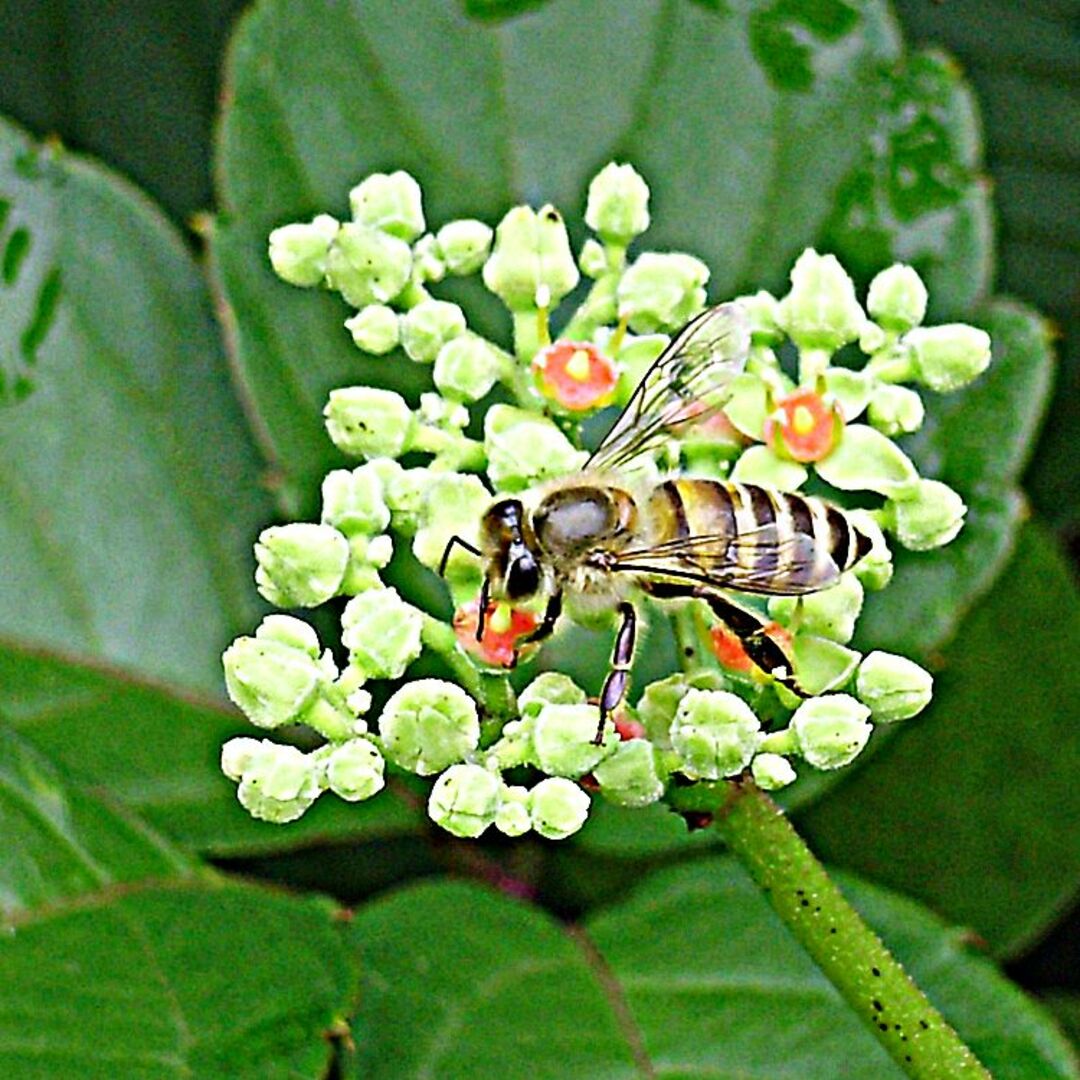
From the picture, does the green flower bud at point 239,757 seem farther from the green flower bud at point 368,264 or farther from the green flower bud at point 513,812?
the green flower bud at point 368,264

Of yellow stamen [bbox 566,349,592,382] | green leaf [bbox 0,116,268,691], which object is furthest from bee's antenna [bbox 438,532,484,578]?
green leaf [bbox 0,116,268,691]

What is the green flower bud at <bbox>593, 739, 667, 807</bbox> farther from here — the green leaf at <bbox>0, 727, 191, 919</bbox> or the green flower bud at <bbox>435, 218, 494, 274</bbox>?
the green leaf at <bbox>0, 727, 191, 919</bbox>

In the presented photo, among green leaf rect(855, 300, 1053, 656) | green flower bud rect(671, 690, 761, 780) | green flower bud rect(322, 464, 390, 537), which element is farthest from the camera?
green leaf rect(855, 300, 1053, 656)

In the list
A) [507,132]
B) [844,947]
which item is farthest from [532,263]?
[507,132]

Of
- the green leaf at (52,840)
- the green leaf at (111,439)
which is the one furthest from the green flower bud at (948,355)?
the green leaf at (111,439)

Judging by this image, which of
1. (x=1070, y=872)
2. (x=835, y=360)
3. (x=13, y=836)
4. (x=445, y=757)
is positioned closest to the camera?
(x=445, y=757)

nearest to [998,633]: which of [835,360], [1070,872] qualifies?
[1070,872]

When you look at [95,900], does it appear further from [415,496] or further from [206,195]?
[206,195]
